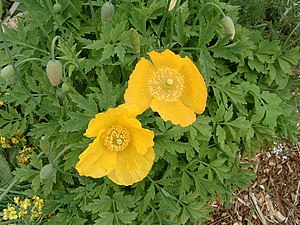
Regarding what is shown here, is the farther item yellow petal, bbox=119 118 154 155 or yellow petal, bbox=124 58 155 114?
yellow petal, bbox=124 58 155 114

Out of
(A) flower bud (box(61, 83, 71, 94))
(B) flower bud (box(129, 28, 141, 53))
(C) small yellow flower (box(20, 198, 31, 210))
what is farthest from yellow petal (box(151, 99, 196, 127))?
(C) small yellow flower (box(20, 198, 31, 210))

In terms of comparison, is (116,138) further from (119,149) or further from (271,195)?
(271,195)

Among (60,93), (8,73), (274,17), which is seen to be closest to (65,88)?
(60,93)

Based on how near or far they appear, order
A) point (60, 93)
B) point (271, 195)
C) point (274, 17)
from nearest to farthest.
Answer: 1. point (60, 93)
2. point (271, 195)
3. point (274, 17)

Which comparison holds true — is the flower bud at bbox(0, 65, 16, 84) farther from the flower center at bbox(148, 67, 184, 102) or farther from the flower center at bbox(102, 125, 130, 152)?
the flower center at bbox(148, 67, 184, 102)

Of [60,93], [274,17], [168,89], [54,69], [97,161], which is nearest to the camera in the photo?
[54,69]

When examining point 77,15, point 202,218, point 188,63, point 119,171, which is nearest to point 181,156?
point 202,218

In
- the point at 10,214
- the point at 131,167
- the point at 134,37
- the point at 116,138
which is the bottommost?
the point at 10,214

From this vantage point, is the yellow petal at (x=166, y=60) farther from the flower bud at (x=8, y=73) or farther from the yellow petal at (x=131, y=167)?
the flower bud at (x=8, y=73)
